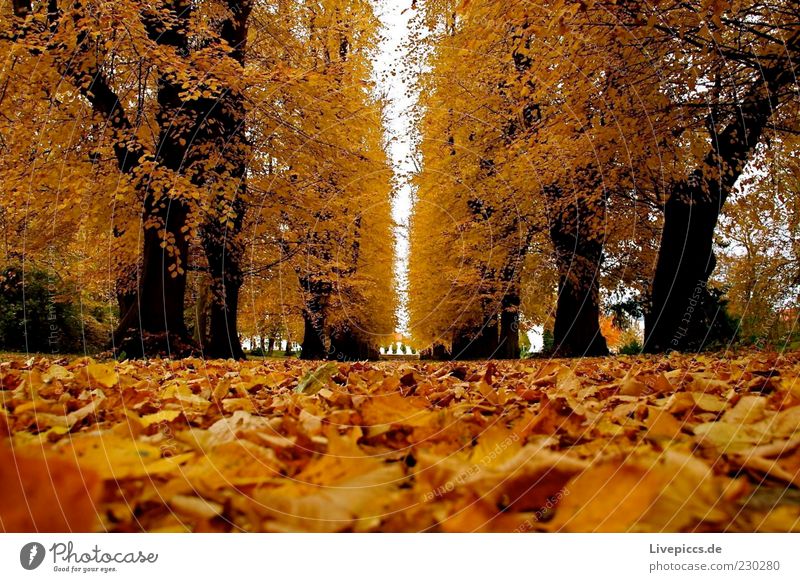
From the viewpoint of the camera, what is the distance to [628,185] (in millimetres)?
9078

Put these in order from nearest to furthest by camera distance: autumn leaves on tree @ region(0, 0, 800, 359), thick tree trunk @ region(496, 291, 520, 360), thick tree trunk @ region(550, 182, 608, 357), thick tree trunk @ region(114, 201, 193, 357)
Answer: autumn leaves on tree @ region(0, 0, 800, 359), thick tree trunk @ region(114, 201, 193, 357), thick tree trunk @ region(550, 182, 608, 357), thick tree trunk @ region(496, 291, 520, 360)

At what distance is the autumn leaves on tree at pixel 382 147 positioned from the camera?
5.57 metres

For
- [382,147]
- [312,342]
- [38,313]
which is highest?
[382,147]

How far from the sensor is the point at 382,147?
16.9 metres

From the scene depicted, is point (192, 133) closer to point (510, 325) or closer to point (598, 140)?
point (598, 140)

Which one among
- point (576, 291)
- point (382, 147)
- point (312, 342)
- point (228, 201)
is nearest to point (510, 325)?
point (576, 291)

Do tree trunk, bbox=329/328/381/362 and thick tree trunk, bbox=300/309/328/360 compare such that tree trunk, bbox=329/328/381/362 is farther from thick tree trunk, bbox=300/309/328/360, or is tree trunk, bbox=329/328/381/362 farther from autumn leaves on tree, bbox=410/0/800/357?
autumn leaves on tree, bbox=410/0/800/357

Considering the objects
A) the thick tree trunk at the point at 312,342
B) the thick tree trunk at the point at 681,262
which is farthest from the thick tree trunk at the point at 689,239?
the thick tree trunk at the point at 312,342

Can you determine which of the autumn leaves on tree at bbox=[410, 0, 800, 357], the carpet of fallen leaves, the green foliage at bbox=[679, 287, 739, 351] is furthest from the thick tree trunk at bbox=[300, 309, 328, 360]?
the carpet of fallen leaves

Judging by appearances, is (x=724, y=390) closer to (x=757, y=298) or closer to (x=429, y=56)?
(x=757, y=298)

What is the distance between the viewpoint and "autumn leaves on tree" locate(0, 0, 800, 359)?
5.57 metres

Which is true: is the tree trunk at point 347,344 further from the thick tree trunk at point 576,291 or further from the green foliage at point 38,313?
the thick tree trunk at point 576,291

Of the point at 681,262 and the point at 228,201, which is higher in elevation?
the point at 228,201
